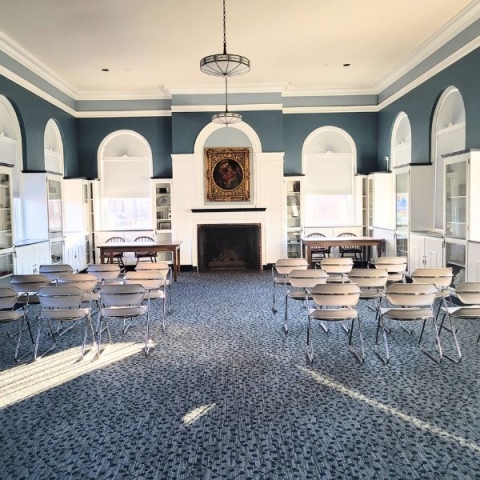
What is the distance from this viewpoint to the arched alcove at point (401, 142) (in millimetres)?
10703

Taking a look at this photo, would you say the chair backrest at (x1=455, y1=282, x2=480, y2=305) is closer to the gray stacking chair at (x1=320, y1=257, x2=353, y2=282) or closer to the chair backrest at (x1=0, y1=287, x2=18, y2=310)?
the gray stacking chair at (x1=320, y1=257, x2=353, y2=282)

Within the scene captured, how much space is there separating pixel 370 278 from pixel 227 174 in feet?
21.9

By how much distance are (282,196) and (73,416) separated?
9.06 m

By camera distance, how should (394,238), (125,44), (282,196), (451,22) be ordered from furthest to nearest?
(282,196) < (394,238) < (125,44) < (451,22)

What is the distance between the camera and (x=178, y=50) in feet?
29.5

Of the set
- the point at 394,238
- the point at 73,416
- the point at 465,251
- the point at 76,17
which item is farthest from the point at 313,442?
the point at 394,238

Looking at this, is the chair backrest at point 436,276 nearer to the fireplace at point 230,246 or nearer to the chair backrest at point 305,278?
the chair backrest at point 305,278

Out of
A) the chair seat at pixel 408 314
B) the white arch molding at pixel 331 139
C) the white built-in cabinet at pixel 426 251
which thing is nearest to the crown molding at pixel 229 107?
the white arch molding at pixel 331 139

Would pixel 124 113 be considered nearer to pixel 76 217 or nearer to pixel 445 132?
pixel 76 217

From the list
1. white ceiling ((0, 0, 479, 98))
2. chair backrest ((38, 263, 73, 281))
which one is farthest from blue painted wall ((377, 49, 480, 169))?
chair backrest ((38, 263, 73, 281))

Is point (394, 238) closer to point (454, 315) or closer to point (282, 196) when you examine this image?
point (282, 196)

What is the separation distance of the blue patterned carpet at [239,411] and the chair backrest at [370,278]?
683 millimetres

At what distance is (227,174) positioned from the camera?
39.0 ft

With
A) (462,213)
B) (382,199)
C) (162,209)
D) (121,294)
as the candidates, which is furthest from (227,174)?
(121,294)
